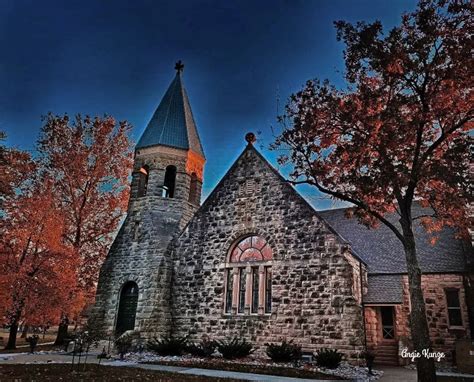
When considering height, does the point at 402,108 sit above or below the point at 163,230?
above

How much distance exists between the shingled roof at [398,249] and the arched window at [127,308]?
11926 millimetres

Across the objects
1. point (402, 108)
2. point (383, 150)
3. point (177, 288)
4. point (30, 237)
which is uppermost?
point (402, 108)

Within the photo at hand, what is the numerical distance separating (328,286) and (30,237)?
52.8 feet

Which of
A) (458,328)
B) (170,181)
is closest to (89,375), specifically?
(170,181)

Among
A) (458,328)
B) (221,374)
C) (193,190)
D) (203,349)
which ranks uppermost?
(193,190)

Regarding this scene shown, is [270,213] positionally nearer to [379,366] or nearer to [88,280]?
[379,366]

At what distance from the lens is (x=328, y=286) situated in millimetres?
15422

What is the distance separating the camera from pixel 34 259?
20922 millimetres

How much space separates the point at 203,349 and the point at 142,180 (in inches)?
405

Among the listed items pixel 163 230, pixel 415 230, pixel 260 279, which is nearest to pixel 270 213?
pixel 260 279

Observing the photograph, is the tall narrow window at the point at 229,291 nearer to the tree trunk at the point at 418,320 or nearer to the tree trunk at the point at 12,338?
the tree trunk at the point at 418,320

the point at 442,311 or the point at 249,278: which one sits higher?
the point at 249,278

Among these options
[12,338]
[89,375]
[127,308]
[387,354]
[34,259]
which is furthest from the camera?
[12,338]

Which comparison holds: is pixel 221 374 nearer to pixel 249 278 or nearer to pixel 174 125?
pixel 249 278
